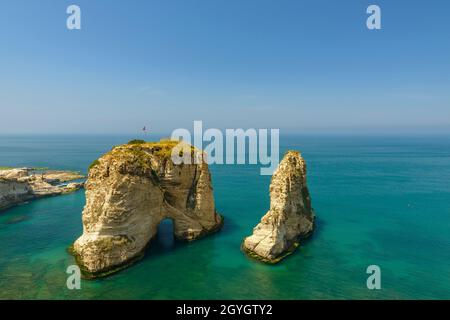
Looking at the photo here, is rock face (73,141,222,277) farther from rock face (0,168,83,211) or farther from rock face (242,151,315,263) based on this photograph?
rock face (0,168,83,211)

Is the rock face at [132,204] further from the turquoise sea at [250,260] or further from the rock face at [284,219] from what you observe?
the rock face at [284,219]

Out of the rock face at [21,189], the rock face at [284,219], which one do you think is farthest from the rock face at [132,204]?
the rock face at [21,189]

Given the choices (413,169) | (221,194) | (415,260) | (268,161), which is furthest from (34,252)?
(413,169)

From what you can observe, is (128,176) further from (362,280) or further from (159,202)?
(362,280)

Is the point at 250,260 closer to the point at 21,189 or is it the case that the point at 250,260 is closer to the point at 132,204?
the point at 132,204

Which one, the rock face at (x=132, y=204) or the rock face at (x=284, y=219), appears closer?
the rock face at (x=132, y=204)

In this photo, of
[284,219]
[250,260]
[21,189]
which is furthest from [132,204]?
[21,189]

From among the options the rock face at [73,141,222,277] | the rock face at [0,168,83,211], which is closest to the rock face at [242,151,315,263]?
the rock face at [73,141,222,277]
